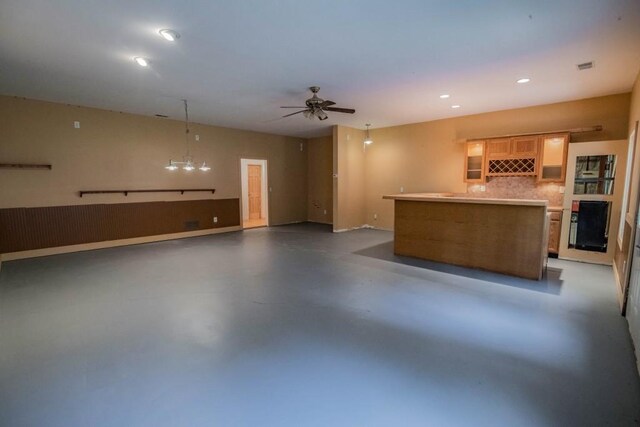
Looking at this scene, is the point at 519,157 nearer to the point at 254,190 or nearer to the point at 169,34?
the point at 169,34

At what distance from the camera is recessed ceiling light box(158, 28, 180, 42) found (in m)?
2.82

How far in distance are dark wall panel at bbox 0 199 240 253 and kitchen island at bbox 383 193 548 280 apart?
4.76 m

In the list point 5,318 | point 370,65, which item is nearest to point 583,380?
point 370,65

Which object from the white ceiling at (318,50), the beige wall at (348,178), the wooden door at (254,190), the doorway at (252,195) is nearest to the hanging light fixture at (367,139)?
the beige wall at (348,178)

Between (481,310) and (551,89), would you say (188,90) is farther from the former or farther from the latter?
(551,89)

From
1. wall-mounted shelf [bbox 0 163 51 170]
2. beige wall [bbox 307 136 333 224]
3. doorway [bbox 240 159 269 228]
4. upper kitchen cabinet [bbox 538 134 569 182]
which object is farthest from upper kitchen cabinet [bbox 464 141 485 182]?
wall-mounted shelf [bbox 0 163 51 170]

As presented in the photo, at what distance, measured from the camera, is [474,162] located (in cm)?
625

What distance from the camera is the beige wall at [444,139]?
5.00 metres

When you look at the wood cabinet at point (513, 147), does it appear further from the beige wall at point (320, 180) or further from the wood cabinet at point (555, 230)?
the beige wall at point (320, 180)

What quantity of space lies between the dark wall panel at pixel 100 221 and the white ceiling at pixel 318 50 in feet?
6.62

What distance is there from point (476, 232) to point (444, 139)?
3.12 metres

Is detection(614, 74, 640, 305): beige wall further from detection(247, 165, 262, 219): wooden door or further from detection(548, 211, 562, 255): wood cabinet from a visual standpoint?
detection(247, 165, 262, 219): wooden door

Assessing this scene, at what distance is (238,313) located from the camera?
3.04 metres

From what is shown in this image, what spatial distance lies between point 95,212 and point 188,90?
3.29m
